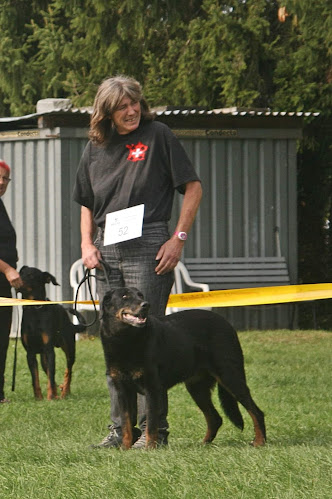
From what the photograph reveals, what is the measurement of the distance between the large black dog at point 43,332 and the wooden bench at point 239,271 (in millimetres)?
4535

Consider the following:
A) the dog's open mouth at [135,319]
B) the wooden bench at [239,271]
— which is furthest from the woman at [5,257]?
the wooden bench at [239,271]

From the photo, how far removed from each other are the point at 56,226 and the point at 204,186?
6.40ft

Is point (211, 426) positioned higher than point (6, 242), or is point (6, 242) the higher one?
point (6, 242)

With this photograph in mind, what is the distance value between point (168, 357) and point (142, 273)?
50 centimetres

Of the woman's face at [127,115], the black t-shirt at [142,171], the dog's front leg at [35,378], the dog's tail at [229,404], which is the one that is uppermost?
the woman's face at [127,115]

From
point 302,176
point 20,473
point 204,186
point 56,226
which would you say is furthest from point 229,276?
point 20,473

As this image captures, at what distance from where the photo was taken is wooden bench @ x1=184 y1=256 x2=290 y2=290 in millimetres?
13242

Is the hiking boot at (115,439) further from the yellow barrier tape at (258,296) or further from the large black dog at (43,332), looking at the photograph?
the large black dog at (43,332)

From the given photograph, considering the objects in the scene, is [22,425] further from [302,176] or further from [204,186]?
[302,176]

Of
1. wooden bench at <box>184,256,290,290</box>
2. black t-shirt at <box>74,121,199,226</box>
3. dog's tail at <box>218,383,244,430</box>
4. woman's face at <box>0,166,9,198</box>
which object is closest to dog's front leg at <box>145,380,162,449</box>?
dog's tail at <box>218,383,244,430</box>

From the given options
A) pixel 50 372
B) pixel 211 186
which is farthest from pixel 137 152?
pixel 211 186

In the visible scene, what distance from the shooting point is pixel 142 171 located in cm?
571

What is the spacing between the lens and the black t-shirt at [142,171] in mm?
5719

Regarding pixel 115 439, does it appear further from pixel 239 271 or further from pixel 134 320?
pixel 239 271
